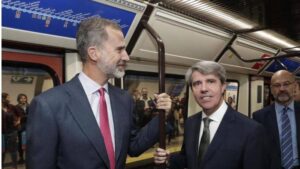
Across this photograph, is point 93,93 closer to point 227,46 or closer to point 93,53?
point 93,53

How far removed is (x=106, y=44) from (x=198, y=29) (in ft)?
5.99

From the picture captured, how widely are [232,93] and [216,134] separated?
3662mm

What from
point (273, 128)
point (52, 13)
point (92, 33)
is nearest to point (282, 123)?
point (273, 128)

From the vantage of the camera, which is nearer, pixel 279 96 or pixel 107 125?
pixel 107 125

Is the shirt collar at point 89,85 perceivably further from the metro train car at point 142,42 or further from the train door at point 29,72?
the train door at point 29,72

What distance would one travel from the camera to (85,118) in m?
1.58

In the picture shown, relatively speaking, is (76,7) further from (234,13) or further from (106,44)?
(234,13)

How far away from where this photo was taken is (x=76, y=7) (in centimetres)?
210

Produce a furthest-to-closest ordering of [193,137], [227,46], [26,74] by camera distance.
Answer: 1. [227,46]
2. [26,74]
3. [193,137]

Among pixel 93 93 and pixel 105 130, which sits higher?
pixel 93 93

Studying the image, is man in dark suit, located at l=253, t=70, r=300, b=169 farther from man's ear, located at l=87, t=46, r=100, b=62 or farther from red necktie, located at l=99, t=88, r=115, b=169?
man's ear, located at l=87, t=46, r=100, b=62

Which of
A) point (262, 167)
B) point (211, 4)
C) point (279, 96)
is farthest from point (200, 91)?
point (279, 96)

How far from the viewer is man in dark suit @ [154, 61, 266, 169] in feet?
5.85

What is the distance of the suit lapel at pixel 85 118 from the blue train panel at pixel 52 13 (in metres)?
0.55
